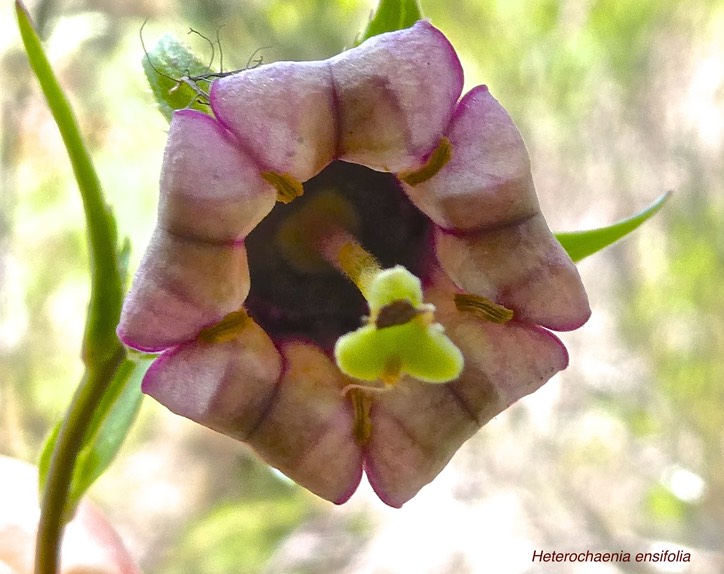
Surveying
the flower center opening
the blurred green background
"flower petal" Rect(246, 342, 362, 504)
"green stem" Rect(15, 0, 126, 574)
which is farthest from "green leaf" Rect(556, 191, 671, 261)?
the blurred green background

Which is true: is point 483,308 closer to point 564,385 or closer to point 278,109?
point 278,109

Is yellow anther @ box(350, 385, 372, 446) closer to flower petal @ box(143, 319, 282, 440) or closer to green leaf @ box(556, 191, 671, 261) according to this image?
flower petal @ box(143, 319, 282, 440)

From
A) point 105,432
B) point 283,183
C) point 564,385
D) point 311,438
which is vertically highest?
point 283,183

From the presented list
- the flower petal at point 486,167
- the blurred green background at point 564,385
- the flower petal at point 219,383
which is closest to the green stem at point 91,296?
the flower petal at point 219,383

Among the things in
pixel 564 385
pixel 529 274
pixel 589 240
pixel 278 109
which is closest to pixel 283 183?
pixel 278 109

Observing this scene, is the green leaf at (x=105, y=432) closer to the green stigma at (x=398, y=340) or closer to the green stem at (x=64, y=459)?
the green stem at (x=64, y=459)

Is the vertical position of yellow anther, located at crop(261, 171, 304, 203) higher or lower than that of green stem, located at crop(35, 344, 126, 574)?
higher

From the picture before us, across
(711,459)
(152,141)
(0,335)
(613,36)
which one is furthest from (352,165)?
(711,459)
